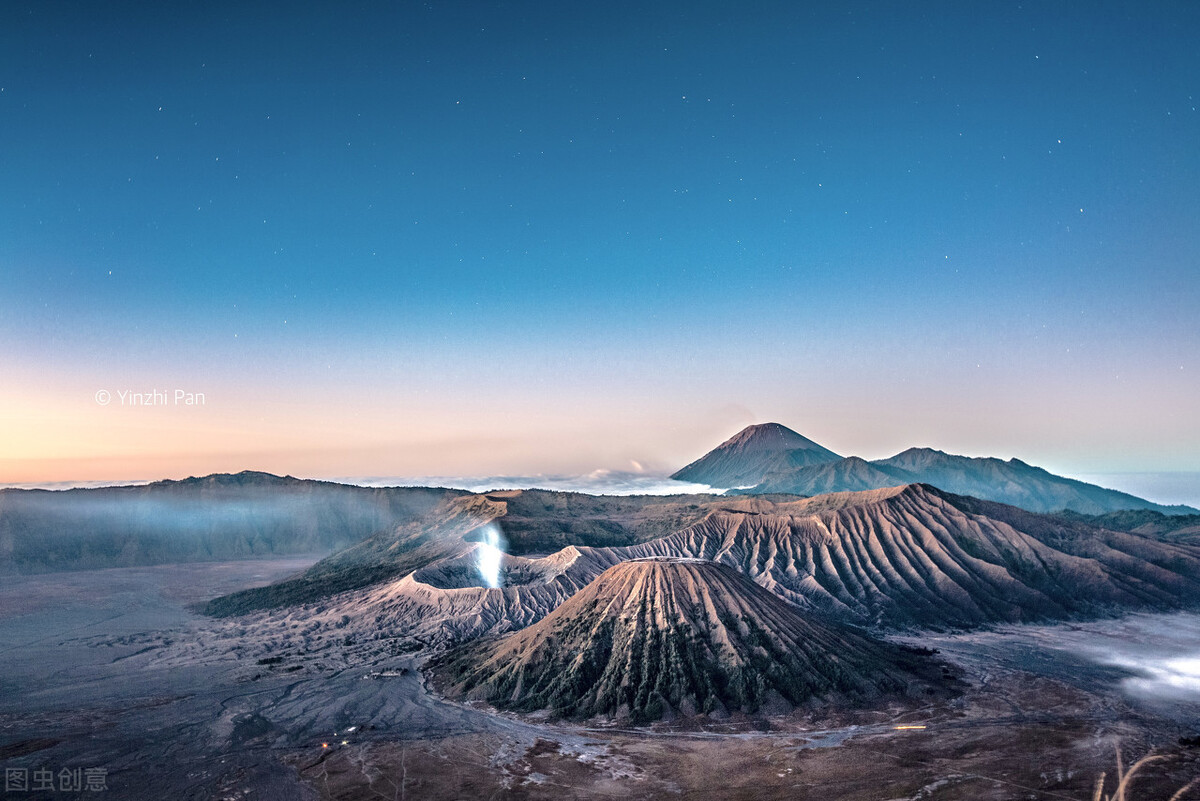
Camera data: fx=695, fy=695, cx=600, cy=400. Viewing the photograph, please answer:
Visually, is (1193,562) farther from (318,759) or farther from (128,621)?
(128,621)

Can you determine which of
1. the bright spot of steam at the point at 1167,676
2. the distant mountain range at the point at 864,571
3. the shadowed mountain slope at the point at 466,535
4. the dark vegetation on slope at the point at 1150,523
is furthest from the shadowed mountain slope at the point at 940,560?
the dark vegetation on slope at the point at 1150,523

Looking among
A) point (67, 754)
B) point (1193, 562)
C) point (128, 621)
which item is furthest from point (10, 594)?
point (1193, 562)

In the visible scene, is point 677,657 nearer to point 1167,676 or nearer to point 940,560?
point 1167,676

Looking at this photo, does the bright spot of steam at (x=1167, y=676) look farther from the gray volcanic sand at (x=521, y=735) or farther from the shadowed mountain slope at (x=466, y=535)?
the shadowed mountain slope at (x=466, y=535)

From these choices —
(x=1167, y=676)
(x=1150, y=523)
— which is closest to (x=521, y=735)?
(x=1167, y=676)

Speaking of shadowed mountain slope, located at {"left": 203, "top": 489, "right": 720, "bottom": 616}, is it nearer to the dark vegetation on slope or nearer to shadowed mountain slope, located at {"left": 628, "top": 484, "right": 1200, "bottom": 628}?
shadowed mountain slope, located at {"left": 628, "top": 484, "right": 1200, "bottom": 628}

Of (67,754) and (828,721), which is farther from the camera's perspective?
(828,721)
